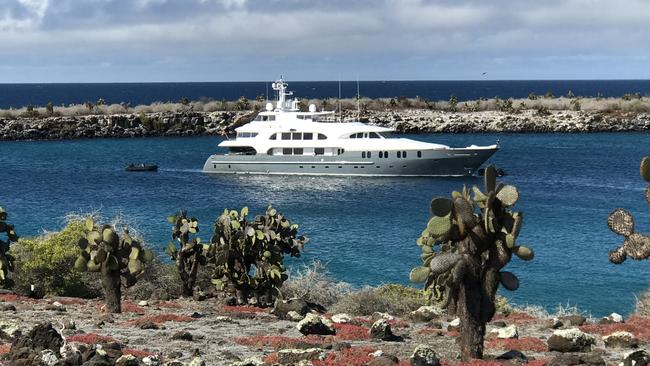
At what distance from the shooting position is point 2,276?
1848cm

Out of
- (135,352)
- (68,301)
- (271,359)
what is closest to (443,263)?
(271,359)

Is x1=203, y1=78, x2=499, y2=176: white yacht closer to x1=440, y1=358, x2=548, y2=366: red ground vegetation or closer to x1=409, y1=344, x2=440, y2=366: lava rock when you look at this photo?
x1=440, y1=358, x2=548, y2=366: red ground vegetation

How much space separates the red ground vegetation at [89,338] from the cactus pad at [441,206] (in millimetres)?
5508

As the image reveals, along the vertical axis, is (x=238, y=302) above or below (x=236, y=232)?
below

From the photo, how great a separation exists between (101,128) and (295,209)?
5491cm

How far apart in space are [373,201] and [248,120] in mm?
48775

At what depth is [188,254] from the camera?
850 inches

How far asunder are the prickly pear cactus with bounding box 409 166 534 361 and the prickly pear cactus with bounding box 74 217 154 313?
7.56 metres

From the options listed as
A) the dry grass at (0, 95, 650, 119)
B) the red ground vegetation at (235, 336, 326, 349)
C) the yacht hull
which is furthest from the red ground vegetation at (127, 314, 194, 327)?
the dry grass at (0, 95, 650, 119)

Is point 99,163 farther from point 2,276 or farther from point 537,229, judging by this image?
point 2,276

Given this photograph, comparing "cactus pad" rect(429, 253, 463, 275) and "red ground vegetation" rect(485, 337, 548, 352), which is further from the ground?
"cactus pad" rect(429, 253, 463, 275)

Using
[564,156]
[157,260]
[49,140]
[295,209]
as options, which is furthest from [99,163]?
[157,260]

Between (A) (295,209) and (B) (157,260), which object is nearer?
(B) (157,260)

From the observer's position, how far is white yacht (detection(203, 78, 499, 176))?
59.3 meters
